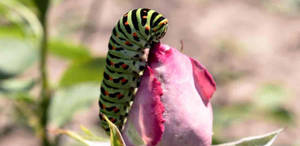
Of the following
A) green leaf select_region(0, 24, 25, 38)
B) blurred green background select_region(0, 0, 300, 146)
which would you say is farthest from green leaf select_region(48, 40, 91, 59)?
green leaf select_region(0, 24, 25, 38)

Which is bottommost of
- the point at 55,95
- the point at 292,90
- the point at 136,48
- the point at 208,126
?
the point at 292,90

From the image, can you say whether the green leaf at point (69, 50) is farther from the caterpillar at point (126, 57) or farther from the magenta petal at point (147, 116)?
the magenta petal at point (147, 116)

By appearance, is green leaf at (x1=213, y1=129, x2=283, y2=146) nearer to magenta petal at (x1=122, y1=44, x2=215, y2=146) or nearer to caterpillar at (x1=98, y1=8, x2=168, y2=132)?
magenta petal at (x1=122, y1=44, x2=215, y2=146)

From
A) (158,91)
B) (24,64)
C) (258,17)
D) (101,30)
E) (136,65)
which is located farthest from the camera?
(258,17)

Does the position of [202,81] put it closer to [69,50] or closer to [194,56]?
[69,50]

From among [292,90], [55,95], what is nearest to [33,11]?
[55,95]

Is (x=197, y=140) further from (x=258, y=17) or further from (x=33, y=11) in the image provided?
(x=258, y=17)

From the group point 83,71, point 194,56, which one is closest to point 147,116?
point 83,71
